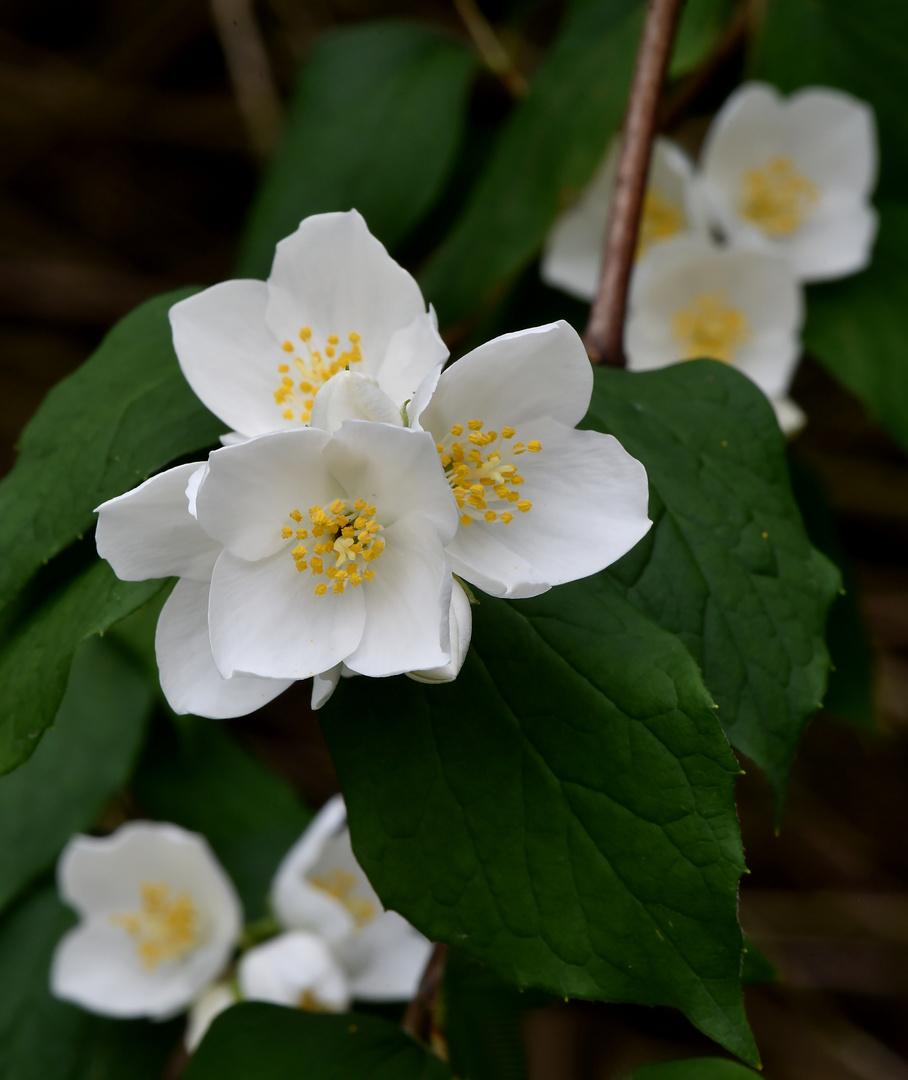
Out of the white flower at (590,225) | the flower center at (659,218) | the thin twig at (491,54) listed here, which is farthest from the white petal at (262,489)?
the thin twig at (491,54)

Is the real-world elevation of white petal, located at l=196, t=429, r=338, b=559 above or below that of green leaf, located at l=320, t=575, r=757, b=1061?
above

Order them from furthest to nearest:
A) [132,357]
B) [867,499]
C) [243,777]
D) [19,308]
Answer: [19,308] → [867,499] → [243,777] → [132,357]

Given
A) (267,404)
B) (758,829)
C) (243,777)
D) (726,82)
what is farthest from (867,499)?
(267,404)

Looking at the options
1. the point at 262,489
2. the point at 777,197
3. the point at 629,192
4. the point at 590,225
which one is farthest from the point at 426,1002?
the point at 777,197

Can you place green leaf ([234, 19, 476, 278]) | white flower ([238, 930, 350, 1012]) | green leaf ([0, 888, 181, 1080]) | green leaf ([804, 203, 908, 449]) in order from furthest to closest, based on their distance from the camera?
green leaf ([234, 19, 476, 278]) → green leaf ([804, 203, 908, 449]) → green leaf ([0, 888, 181, 1080]) → white flower ([238, 930, 350, 1012])

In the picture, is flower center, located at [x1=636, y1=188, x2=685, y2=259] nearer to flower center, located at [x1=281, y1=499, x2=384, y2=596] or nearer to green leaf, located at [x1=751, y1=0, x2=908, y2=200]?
green leaf, located at [x1=751, y1=0, x2=908, y2=200]

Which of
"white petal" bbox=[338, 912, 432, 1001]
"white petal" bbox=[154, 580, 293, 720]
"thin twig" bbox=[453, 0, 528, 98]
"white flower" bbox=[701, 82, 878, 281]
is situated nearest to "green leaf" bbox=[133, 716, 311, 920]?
"white petal" bbox=[338, 912, 432, 1001]

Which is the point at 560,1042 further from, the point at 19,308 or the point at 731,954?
the point at 19,308
